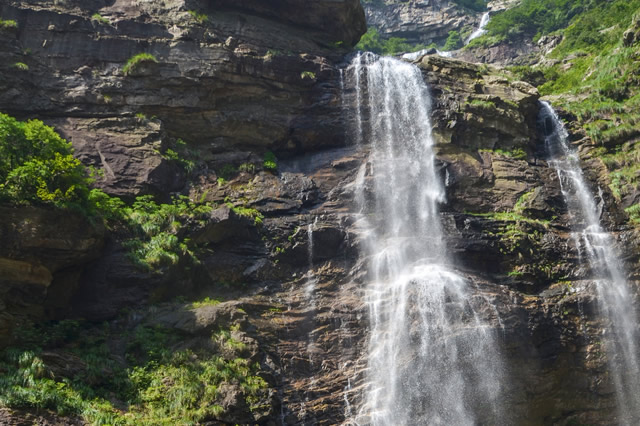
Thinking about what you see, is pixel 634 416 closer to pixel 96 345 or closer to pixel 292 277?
pixel 292 277

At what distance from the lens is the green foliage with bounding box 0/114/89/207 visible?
13734mm

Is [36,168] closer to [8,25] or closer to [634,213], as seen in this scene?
[8,25]

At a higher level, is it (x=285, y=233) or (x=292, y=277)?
(x=285, y=233)

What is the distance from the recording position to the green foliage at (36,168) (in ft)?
45.1

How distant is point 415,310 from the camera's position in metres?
16.6

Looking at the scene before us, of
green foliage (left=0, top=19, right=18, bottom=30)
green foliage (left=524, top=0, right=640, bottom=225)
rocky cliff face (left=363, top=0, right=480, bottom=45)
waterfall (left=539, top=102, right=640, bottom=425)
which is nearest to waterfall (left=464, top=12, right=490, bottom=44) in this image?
rocky cliff face (left=363, top=0, right=480, bottom=45)

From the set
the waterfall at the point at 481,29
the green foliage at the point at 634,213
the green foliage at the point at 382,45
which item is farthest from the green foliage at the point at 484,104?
the waterfall at the point at 481,29

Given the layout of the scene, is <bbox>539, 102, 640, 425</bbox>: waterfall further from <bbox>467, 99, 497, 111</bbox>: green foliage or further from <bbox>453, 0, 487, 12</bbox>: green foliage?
<bbox>453, 0, 487, 12</bbox>: green foliage

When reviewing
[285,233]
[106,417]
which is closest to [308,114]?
[285,233]

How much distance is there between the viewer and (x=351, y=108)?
906 inches

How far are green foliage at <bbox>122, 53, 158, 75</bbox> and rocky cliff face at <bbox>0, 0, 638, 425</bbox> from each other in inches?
11.0

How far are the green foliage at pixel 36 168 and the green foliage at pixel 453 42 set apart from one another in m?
43.0

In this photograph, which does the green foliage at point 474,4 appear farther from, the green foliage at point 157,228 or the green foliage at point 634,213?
the green foliage at point 157,228

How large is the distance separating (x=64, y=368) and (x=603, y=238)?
58.6 feet
